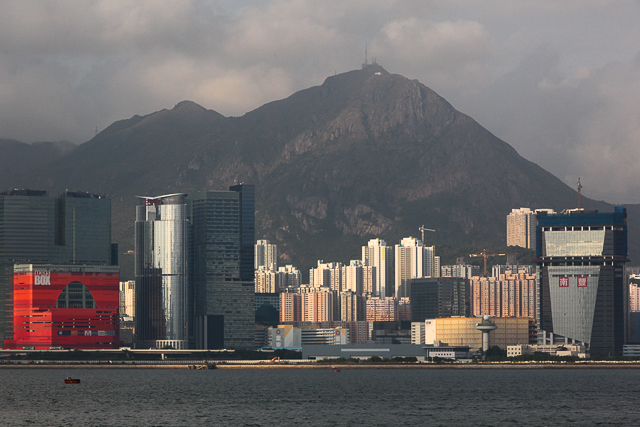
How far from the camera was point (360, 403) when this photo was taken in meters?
182

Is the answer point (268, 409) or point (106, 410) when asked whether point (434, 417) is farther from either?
point (106, 410)

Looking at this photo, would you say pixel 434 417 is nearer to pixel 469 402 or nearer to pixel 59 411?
pixel 469 402

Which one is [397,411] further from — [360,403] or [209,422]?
[209,422]

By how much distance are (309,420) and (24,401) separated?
5835 cm

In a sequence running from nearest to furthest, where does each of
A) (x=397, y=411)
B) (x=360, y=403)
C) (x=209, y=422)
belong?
(x=209, y=422)
(x=397, y=411)
(x=360, y=403)

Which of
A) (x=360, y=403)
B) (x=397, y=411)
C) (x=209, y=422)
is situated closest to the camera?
(x=209, y=422)

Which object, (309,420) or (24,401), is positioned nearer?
(309,420)

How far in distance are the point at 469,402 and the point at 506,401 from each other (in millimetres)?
6380

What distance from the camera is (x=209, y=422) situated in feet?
491

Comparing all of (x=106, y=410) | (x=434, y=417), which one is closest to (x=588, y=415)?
(x=434, y=417)

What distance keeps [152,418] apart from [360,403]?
40.4 metres

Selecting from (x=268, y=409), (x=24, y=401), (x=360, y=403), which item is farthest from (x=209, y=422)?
(x=24, y=401)

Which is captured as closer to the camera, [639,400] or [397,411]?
[397,411]

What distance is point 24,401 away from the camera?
186000 mm
